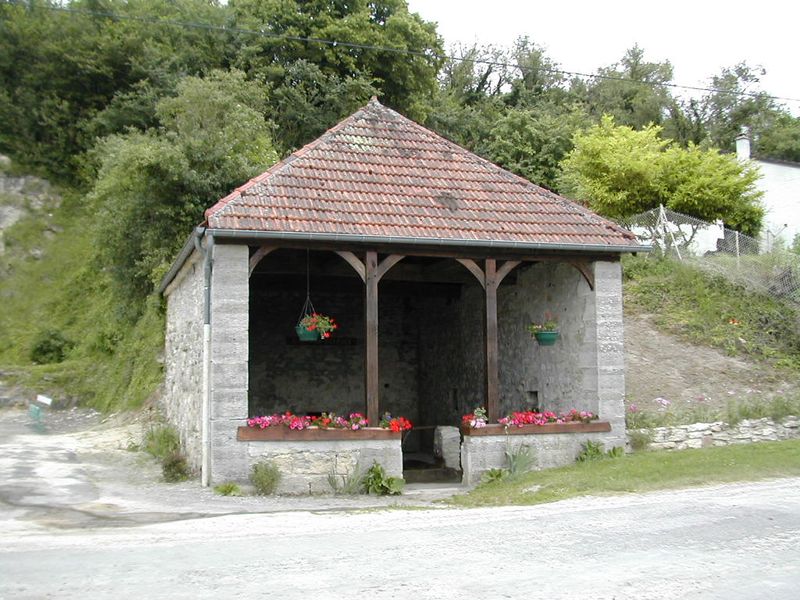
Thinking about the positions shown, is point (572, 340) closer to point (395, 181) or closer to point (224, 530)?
point (395, 181)

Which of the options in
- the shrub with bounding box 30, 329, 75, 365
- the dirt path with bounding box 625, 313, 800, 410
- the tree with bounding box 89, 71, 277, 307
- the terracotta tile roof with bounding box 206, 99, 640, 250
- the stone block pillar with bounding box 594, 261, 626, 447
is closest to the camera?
the terracotta tile roof with bounding box 206, 99, 640, 250

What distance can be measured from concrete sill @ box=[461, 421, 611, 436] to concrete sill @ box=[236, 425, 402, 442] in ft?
3.93

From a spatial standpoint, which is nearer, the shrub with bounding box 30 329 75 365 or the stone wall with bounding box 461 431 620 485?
the stone wall with bounding box 461 431 620 485

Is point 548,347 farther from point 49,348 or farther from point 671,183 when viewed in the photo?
point 49,348

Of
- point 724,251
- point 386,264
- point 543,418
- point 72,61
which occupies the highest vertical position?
point 72,61

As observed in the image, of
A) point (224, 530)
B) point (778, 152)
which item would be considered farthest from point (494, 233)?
point (778, 152)

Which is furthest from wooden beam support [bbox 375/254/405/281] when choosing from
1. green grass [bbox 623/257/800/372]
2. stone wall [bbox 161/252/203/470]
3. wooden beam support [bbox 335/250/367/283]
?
green grass [bbox 623/257/800/372]

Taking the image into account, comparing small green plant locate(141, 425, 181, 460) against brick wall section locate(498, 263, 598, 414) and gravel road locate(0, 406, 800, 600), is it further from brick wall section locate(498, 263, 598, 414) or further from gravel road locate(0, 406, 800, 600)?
brick wall section locate(498, 263, 598, 414)

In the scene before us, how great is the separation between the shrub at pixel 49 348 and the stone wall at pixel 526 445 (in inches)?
719

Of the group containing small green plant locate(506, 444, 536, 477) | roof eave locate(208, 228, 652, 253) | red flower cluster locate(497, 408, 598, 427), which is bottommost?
small green plant locate(506, 444, 536, 477)

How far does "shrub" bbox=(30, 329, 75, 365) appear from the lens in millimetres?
25156

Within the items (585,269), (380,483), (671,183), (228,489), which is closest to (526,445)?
(380,483)

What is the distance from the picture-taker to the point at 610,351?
11.5m

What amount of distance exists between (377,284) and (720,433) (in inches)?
226
